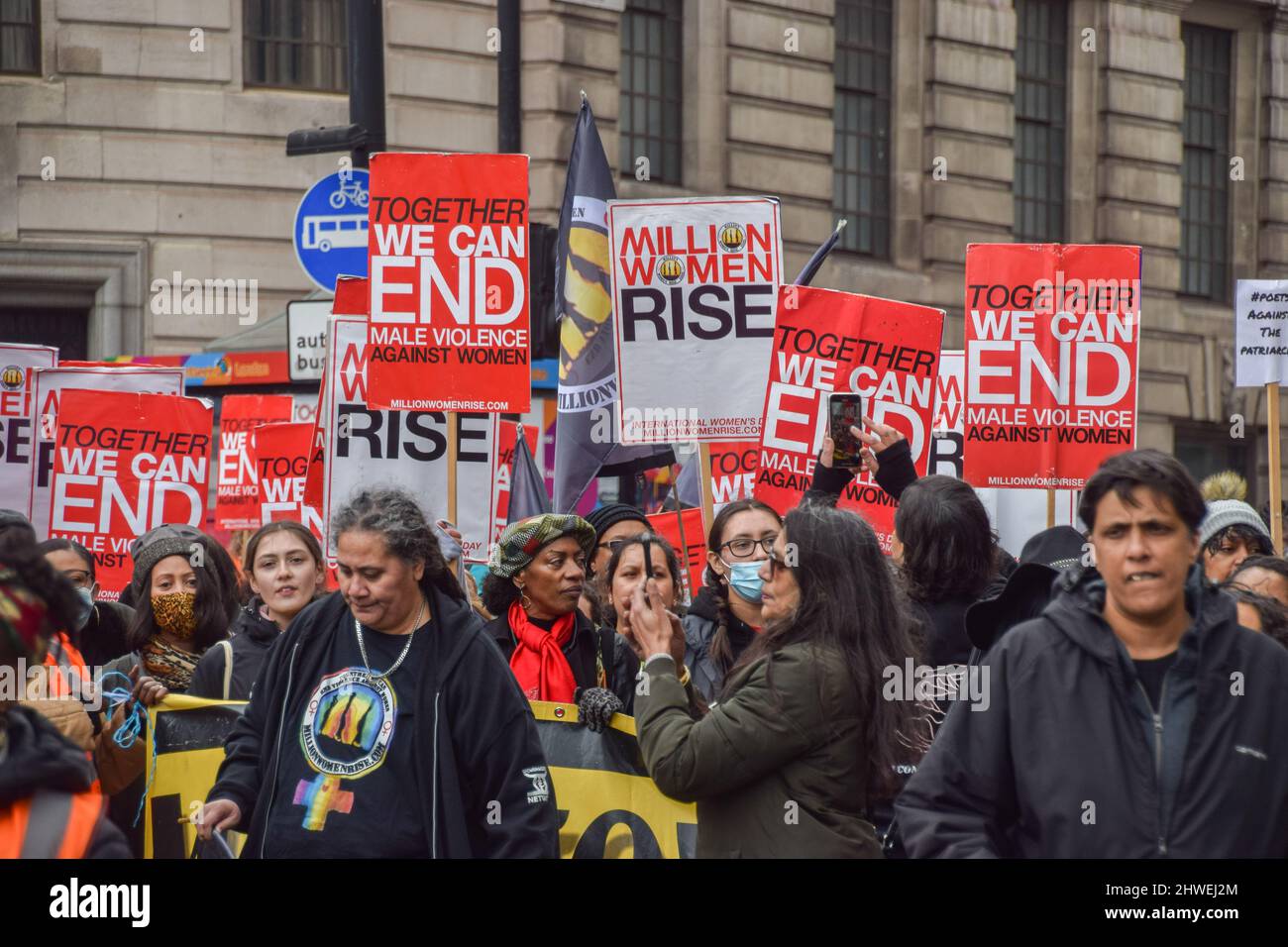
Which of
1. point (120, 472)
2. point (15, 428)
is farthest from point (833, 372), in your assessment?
point (15, 428)

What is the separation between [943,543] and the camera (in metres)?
5.52

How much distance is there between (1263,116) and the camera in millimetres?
26922

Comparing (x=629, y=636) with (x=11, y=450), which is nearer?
(x=629, y=636)

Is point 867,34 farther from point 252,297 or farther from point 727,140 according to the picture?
point 252,297

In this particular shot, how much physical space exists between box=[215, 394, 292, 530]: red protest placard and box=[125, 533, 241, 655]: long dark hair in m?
4.58

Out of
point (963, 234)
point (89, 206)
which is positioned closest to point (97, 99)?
point (89, 206)

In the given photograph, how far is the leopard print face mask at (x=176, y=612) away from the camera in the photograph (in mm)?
6828

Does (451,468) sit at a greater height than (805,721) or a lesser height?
greater

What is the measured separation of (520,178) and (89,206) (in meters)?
10.6

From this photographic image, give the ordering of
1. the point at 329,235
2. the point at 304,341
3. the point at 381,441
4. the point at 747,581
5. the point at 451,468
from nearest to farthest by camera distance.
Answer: the point at 747,581 → the point at 451,468 → the point at 381,441 → the point at 329,235 → the point at 304,341

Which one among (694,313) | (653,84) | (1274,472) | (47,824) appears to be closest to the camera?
(47,824)

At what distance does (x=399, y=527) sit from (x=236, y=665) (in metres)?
1.60

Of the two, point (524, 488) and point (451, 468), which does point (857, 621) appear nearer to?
point (451, 468)

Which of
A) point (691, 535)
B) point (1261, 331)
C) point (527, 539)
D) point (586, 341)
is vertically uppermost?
point (1261, 331)
